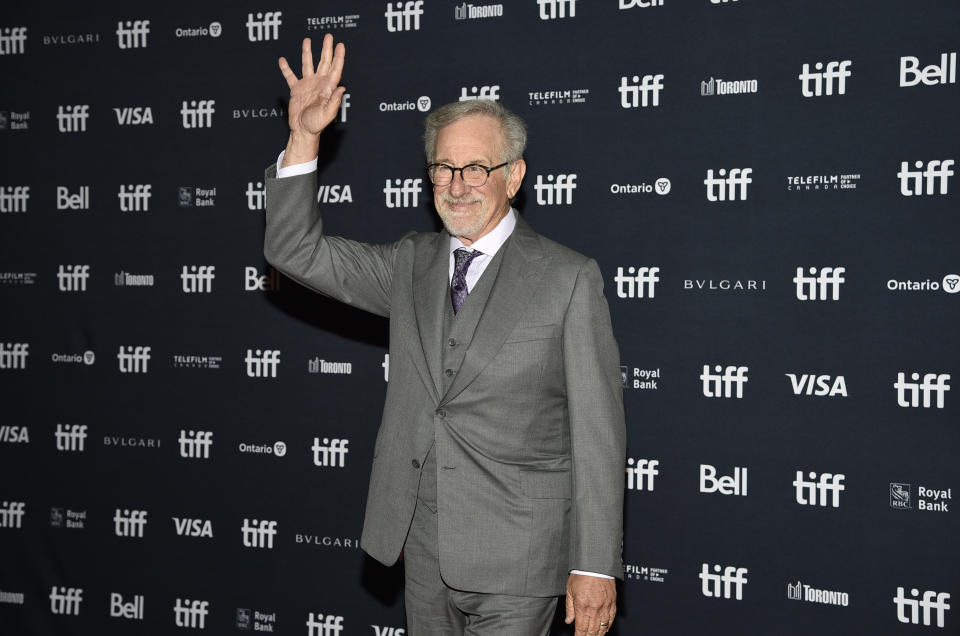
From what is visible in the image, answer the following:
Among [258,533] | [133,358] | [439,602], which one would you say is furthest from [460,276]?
[133,358]

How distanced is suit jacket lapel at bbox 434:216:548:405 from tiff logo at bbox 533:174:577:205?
1.08 m

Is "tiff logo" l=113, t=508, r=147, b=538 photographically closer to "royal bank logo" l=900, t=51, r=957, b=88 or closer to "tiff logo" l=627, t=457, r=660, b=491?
"tiff logo" l=627, t=457, r=660, b=491

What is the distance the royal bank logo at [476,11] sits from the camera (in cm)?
311

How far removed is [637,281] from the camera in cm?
298

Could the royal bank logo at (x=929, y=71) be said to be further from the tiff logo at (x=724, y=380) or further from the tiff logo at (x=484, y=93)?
the tiff logo at (x=484, y=93)

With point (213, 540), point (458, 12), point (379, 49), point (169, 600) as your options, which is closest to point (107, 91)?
point (379, 49)

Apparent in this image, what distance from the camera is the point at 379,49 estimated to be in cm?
323

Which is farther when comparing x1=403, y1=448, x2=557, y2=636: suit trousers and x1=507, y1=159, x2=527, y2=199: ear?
x1=507, y1=159, x2=527, y2=199: ear

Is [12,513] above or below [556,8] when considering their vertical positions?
below

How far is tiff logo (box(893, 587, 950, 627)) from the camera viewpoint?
271cm

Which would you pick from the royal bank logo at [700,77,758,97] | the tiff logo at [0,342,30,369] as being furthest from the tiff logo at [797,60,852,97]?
the tiff logo at [0,342,30,369]

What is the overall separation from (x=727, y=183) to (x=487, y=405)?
4.73ft

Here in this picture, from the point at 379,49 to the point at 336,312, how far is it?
104 cm

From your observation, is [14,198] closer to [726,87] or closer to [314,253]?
[314,253]
